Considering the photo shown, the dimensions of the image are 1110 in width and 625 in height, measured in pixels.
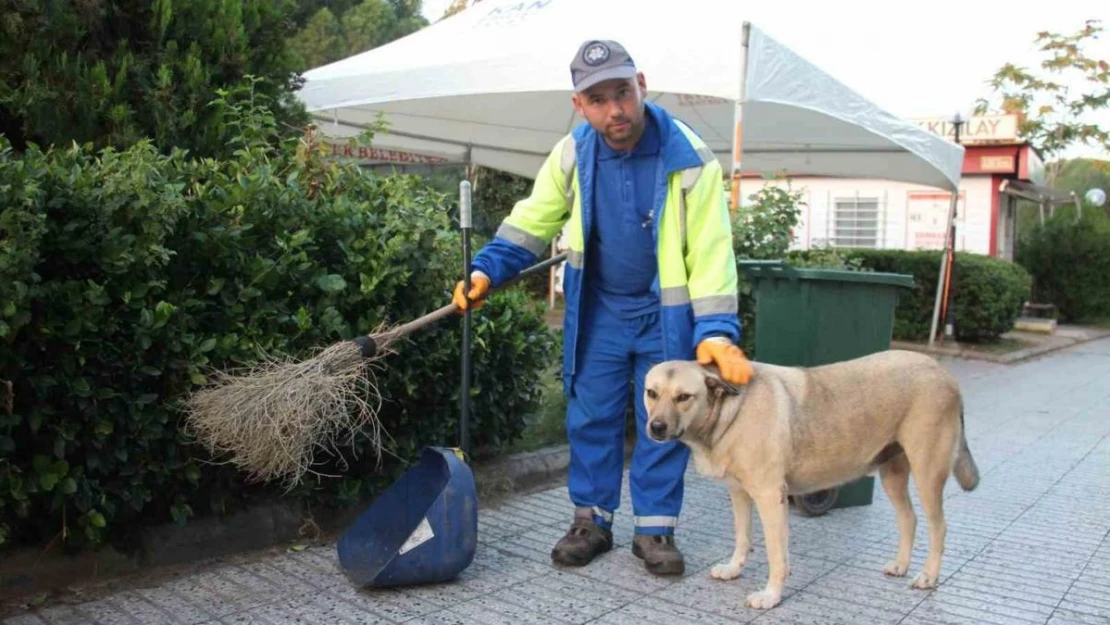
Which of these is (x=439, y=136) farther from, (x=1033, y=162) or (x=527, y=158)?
(x=1033, y=162)

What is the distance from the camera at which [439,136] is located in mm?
11836

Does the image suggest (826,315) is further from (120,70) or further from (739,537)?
(120,70)

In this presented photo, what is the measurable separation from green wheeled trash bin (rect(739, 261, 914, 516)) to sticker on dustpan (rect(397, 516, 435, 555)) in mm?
2169

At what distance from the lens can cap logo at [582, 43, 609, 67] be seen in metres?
3.89

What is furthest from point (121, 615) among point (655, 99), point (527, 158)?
point (527, 158)

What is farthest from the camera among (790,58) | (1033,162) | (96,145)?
(1033,162)

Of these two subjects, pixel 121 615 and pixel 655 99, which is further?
pixel 655 99

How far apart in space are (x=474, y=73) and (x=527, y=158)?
15.0ft

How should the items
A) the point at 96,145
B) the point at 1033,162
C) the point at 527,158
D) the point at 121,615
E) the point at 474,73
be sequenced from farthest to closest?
the point at 1033,162, the point at 527,158, the point at 474,73, the point at 96,145, the point at 121,615

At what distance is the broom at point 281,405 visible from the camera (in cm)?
374

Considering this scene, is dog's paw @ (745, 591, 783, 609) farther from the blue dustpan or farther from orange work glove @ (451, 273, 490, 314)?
orange work glove @ (451, 273, 490, 314)

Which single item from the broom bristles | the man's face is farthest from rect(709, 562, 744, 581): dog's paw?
the man's face

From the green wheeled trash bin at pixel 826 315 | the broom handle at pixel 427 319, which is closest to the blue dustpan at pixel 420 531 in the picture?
the broom handle at pixel 427 319

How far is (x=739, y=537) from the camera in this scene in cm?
411
